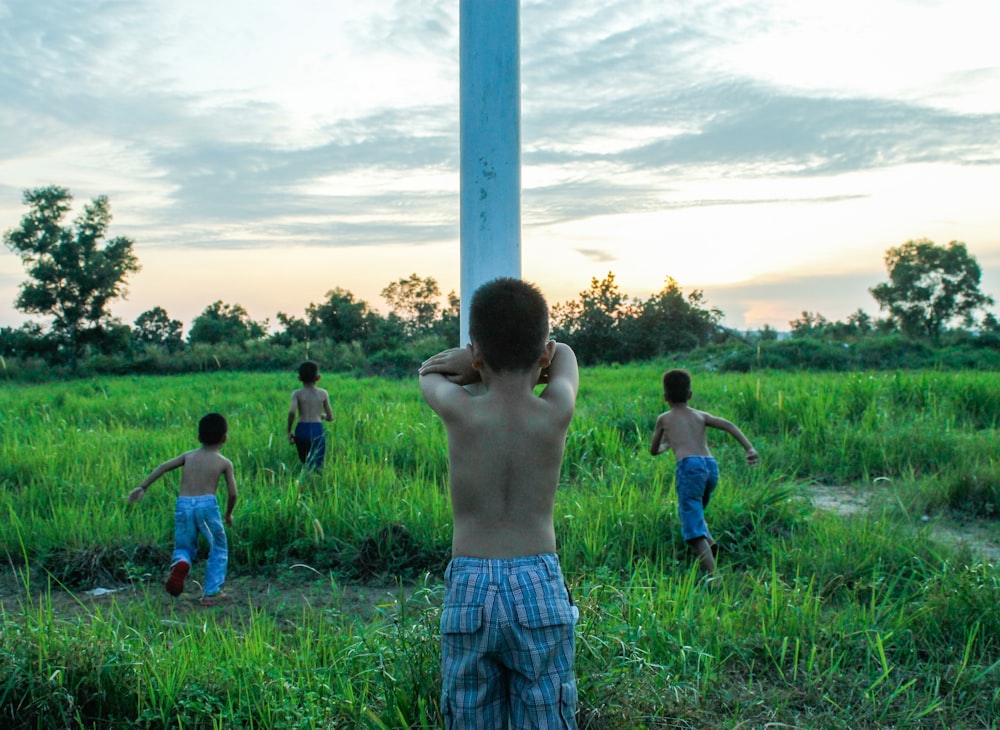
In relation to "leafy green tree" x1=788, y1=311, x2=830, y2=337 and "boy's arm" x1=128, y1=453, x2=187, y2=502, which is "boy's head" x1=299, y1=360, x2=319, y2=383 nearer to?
"boy's arm" x1=128, y1=453, x2=187, y2=502

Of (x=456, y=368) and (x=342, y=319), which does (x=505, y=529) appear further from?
(x=342, y=319)

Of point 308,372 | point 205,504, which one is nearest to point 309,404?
point 308,372

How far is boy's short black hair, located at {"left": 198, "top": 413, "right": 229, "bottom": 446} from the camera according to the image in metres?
5.35

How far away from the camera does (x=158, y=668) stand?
10.4ft

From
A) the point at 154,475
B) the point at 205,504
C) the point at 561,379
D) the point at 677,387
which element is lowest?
the point at 205,504

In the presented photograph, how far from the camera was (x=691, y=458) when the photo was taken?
5355mm

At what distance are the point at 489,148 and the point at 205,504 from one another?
3549mm

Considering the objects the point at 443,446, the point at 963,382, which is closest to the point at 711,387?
the point at 963,382

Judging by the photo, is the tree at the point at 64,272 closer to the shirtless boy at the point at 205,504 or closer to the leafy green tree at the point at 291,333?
the leafy green tree at the point at 291,333

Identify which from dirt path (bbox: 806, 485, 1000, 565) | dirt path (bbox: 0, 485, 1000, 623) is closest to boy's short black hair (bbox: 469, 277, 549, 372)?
dirt path (bbox: 0, 485, 1000, 623)

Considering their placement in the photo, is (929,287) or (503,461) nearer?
(503,461)

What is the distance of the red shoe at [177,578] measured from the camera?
467 cm

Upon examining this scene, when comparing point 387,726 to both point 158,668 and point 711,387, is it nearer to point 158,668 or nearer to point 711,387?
point 158,668

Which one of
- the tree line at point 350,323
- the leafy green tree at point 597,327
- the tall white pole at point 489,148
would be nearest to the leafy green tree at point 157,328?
the tree line at point 350,323
